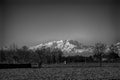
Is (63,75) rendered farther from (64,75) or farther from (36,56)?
(36,56)

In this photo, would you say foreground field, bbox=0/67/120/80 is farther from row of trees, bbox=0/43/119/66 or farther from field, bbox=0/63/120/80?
row of trees, bbox=0/43/119/66

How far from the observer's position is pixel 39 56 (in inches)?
2589

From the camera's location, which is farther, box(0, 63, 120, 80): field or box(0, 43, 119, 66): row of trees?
box(0, 43, 119, 66): row of trees

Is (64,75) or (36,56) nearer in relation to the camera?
(64,75)

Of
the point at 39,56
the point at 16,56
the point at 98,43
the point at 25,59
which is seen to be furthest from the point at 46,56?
the point at 98,43

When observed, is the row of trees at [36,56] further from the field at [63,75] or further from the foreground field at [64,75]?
the foreground field at [64,75]

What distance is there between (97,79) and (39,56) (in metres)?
57.3

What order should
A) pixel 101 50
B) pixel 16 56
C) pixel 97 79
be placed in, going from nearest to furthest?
1. pixel 97 79
2. pixel 101 50
3. pixel 16 56

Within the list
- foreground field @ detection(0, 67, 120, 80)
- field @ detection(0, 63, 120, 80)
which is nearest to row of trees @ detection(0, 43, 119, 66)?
field @ detection(0, 63, 120, 80)

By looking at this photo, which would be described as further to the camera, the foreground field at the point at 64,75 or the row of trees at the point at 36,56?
the row of trees at the point at 36,56

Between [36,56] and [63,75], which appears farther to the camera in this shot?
[36,56]

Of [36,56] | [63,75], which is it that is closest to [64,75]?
[63,75]

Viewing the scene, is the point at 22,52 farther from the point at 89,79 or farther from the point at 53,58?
the point at 89,79

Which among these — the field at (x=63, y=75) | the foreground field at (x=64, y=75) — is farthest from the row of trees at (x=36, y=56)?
the foreground field at (x=64, y=75)
